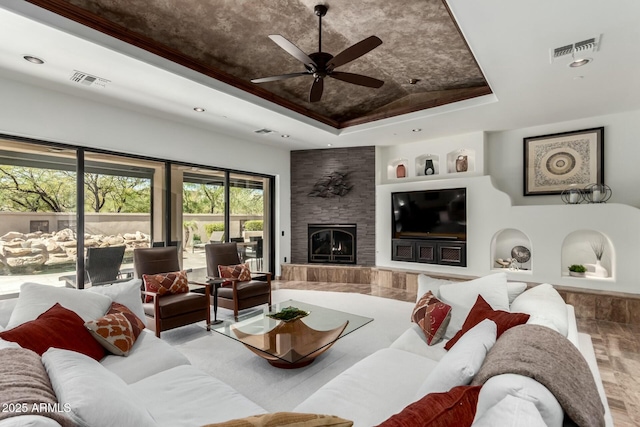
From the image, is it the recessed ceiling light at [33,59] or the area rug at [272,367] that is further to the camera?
the recessed ceiling light at [33,59]

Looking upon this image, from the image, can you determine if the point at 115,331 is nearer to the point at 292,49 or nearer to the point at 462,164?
the point at 292,49

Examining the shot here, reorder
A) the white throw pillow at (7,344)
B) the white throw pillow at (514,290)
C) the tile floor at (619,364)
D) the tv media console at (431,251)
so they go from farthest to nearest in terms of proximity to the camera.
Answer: the tv media console at (431,251) → the white throw pillow at (514,290) → the tile floor at (619,364) → the white throw pillow at (7,344)

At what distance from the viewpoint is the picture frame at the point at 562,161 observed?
467 cm

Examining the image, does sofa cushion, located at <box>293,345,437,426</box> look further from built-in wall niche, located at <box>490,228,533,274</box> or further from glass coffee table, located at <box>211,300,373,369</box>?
built-in wall niche, located at <box>490,228,533,274</box>

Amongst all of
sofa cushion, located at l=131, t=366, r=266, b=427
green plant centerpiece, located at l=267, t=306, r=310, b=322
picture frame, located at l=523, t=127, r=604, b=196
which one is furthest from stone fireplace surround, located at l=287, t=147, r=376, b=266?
sofa cushion, located at l=131, t=366, r=266, b=427

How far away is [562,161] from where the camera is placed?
16.1 ft

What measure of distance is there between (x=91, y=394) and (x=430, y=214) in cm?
554

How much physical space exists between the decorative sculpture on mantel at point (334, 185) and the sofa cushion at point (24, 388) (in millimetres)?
5593

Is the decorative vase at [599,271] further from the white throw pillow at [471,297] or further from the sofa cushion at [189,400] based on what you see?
the sofa cushion at [189,400]

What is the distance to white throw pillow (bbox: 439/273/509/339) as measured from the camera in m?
Answer: 2.26

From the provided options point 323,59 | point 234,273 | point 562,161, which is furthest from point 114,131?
point 562,161

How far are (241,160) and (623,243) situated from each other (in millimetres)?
5893

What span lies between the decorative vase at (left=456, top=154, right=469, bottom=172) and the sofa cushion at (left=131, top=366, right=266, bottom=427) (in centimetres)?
530

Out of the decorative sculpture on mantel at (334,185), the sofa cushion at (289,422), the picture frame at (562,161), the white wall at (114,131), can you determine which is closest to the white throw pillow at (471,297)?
the sofa cushion at (289,422)
